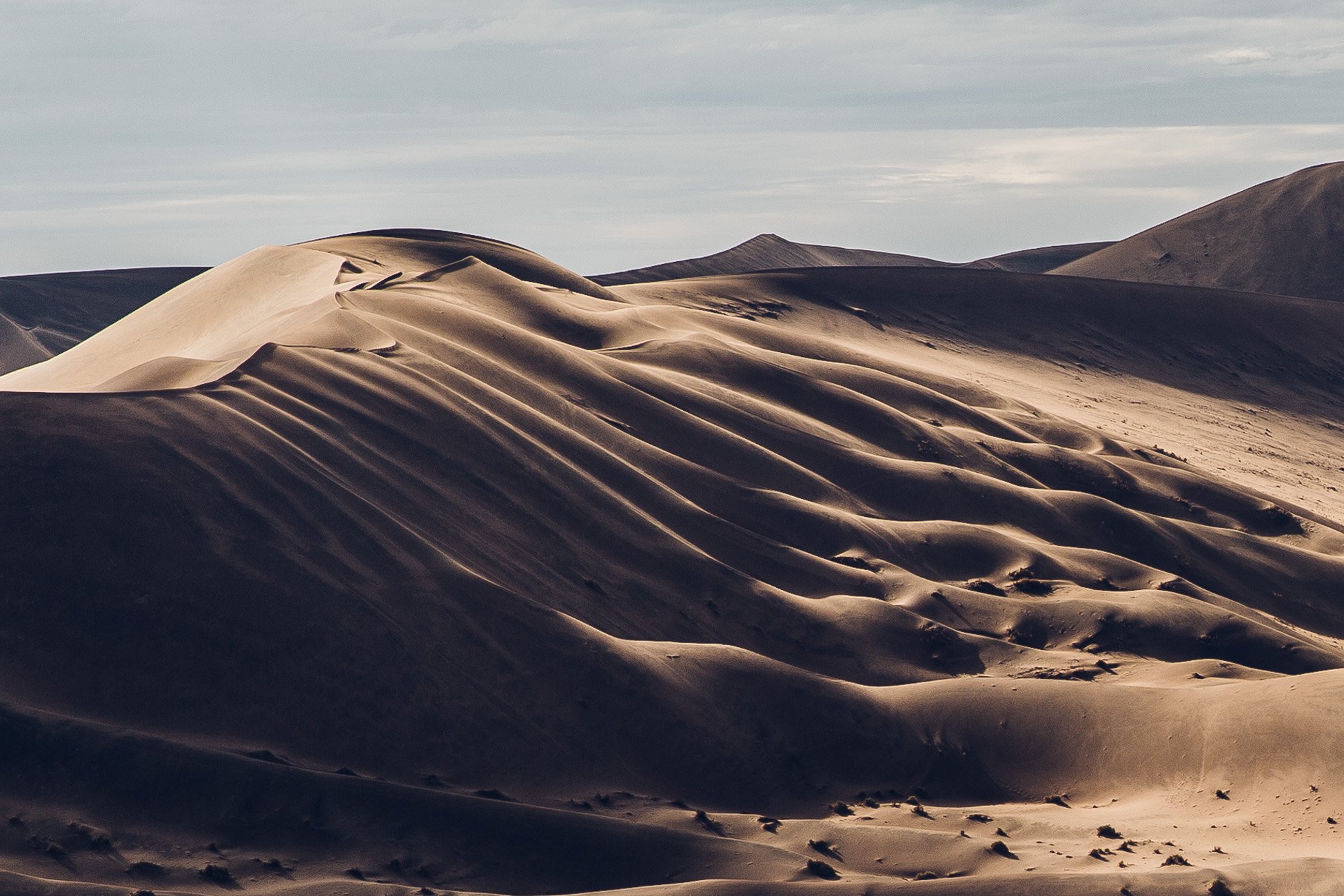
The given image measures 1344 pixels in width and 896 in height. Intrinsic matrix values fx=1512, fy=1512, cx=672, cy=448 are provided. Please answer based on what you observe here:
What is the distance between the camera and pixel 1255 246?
10988 centimetres

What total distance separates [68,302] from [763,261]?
5231 cm

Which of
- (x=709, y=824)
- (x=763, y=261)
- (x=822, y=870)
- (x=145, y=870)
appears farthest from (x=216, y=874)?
(x=763, y=261)

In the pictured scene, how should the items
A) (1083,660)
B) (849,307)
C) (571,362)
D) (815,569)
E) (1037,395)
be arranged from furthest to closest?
(849,307)
(1037,395)
(571,362)
(815,569)
(1083,660)

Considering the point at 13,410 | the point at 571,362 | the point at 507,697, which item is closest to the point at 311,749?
the point at 507,697

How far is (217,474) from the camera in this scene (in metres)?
27.0

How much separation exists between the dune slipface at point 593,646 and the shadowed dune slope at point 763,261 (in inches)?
2156

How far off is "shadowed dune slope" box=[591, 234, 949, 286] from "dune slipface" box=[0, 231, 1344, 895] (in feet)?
180

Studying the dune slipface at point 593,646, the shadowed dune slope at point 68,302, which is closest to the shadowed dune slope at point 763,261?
the shadowed dune slope at point 68,302

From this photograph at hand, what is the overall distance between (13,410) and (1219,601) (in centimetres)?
2784

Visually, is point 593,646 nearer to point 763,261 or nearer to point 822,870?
point 822,870

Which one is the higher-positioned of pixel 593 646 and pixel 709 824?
pixel 593 646

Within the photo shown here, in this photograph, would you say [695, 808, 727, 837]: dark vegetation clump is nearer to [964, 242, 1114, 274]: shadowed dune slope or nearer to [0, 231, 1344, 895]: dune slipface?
[0, 231, 1344, 895]: dune slipface

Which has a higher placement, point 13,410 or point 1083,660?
point 13,410

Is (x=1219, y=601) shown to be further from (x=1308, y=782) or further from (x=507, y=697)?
(x=507, y=697)
